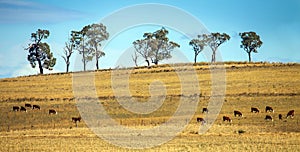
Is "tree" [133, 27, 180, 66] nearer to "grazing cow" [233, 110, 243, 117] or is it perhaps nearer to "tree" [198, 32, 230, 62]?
"tree" [198, 32, 230, 62]

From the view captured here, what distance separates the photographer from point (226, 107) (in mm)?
55594

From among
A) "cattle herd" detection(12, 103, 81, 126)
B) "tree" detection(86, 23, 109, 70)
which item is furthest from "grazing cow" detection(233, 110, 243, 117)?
"tree" detection(86, 23, 109, 70)

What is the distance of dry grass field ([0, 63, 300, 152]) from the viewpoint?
33125mm

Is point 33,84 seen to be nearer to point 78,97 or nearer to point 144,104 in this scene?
point 78,97

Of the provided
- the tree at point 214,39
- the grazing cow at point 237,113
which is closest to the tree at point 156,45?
the tree at point 214,39

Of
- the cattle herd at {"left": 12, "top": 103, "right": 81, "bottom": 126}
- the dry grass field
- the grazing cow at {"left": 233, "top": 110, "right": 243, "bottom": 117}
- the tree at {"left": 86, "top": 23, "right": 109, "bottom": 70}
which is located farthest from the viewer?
the tree at {"left": 86, "top": 23, "right": 109, "bottom": 70}

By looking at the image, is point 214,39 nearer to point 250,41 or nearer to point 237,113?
point 250,41

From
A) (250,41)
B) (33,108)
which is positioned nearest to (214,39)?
(250,41)

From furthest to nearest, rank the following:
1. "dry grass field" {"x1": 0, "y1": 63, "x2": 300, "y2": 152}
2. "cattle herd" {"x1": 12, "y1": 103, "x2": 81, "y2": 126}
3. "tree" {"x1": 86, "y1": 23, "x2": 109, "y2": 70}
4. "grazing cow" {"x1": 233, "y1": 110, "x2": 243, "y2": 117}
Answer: "tree" {"x1": 86, "y1": 23, "x2": 109, "y2": 70} → "grazing cow" {"x1": 233, "y1": 110, "x2": 243, "y2": 117} → "cattle herd" {"x1": 12, "y1": 103, "x2": 81, "y2": 126} → "dry grass field" {"x1": 0, "y1": 63, "x2": 300, "y2": 152}

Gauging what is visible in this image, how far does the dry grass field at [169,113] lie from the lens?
3312 centimetres

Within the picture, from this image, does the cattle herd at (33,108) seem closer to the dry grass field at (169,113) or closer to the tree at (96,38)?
the dry grass field at (169,113)

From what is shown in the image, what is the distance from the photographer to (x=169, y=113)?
5319cm

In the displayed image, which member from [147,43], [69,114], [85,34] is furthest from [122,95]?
[147,43]

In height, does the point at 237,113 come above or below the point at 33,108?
below
